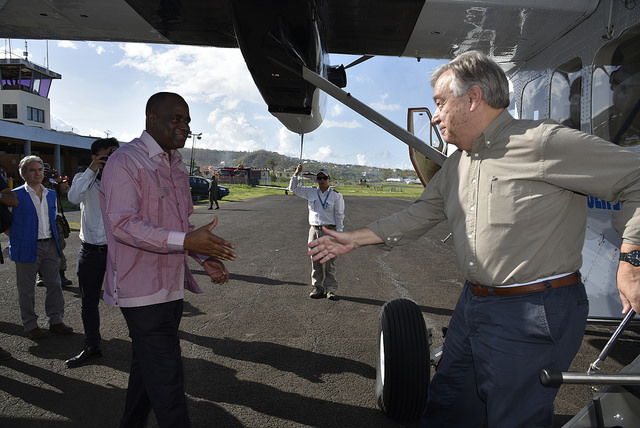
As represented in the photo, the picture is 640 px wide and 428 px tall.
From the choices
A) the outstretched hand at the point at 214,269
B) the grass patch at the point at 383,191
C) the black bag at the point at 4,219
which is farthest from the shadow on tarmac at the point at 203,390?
the grass patch at the point at 383,191

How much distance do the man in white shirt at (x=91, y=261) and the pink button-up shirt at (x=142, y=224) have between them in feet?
5.92

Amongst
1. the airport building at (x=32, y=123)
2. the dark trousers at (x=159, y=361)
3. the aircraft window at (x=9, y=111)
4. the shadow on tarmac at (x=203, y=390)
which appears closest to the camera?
the dark trousers at (x=159, y=361)

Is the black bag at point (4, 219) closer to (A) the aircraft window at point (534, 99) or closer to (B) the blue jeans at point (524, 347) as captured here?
(B) the blue jeans at point (524, 347)

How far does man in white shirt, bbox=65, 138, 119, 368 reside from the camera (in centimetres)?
384

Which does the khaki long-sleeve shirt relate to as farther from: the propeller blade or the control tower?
the control tower

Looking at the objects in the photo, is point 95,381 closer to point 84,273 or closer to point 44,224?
point 84,273

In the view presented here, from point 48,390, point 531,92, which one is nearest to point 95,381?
point 48,390

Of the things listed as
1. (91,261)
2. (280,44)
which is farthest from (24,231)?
(280,44)

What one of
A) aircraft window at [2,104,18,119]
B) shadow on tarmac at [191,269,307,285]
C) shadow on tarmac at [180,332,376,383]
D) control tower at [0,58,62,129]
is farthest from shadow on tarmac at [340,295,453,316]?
aircraft window at [2,104,18,119]

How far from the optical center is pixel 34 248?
4355 mm

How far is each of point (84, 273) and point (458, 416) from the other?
331cm

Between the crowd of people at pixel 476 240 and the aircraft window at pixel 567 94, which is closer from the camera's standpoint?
the crowd of people at pixel 476 240

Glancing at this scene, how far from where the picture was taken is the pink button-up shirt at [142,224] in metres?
2.07

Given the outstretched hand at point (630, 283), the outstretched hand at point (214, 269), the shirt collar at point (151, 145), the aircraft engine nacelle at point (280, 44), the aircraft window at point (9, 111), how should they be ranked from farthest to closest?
the aircraft window at point (9, 111), the aircraft engine nacelle at point (280, 44), the outstretched hand at point (214, 269), the shirt collar at point (151, 145), the outstretched hand at point (630, 283)
